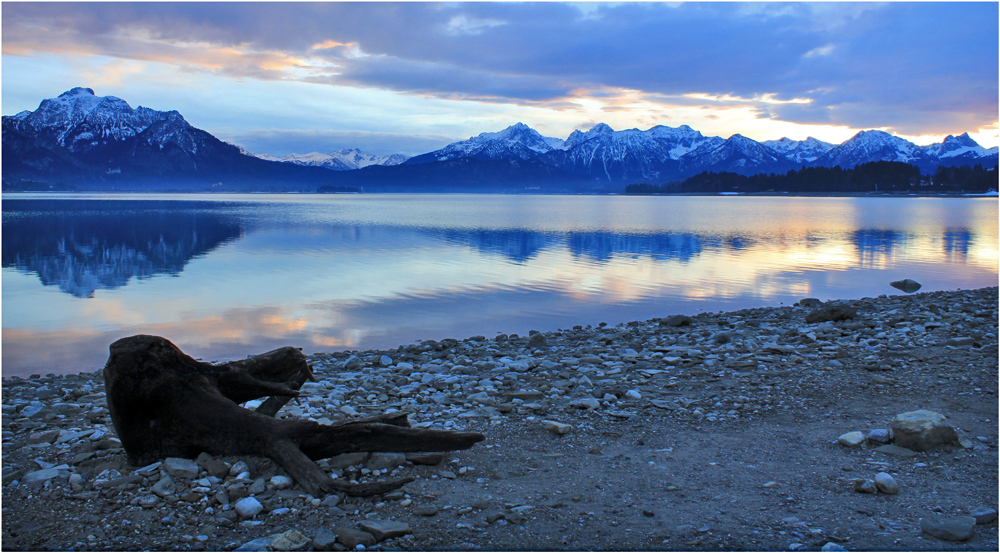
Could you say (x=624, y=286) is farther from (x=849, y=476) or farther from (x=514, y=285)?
(x=849, y=476)

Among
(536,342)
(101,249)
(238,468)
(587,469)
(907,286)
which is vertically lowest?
(907,286)

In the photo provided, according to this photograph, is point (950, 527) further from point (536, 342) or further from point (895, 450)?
point (536, 342)

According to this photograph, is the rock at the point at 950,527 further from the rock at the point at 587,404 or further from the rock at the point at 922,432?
the rock at the point at 587,404

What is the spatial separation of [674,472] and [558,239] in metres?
43.6

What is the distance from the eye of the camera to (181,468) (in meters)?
6.18

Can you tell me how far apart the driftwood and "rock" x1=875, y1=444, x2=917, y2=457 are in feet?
15.8

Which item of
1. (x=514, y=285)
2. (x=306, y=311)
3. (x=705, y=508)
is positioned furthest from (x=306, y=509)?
(x=514, y=285)

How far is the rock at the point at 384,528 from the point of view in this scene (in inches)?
208

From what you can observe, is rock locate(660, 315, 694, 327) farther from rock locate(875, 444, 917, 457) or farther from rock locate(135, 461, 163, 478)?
rock locate(135, 461, 163, 478)

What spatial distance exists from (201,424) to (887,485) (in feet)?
21.5

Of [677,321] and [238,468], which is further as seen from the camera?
[677,321]

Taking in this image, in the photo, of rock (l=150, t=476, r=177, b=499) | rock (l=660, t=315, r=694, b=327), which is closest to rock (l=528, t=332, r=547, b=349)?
rock (l=660, t=315, r=694, b=327)

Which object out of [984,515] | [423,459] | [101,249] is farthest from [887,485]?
[101,249]

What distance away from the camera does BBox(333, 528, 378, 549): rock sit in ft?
17.0
